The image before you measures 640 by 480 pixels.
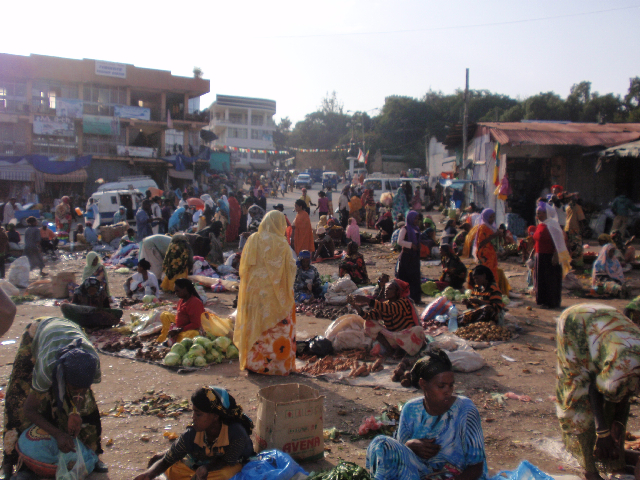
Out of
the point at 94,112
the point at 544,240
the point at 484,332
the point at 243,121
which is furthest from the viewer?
the point at 243,121

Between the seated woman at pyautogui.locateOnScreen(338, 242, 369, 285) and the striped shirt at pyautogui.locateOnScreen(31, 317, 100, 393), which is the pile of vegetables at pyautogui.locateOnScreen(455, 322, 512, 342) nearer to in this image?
the seated woman at pyautogui.locateOnScreen(338, 242, 369, 285)

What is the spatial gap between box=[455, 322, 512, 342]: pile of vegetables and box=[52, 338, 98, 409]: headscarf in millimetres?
5102

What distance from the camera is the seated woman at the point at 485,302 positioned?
7.27 meters

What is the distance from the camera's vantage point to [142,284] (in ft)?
31.6

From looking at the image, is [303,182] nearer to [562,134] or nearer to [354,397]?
[562,134]

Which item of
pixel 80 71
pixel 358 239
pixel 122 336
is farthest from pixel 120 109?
pixel 122 336

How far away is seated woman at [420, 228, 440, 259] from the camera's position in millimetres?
13508

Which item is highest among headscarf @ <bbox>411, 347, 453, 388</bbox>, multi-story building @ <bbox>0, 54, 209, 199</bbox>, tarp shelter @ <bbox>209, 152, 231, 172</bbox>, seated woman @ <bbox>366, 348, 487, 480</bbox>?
multi-story building @ <bbox>0, 54, 209, 199</bbox>

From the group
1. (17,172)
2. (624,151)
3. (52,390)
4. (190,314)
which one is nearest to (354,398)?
(190,314)

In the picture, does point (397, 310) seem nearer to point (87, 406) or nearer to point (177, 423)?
point (177, 423)

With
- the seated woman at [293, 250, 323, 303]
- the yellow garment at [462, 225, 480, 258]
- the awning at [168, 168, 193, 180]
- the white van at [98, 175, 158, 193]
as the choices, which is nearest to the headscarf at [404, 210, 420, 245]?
the yellow garment at [462, 225, 480, 258]

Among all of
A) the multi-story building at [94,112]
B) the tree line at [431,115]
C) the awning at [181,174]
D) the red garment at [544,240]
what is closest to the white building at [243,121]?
the tree line at [431,115]

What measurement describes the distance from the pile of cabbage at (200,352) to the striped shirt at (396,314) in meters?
1.85

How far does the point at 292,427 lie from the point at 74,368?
1540mm
